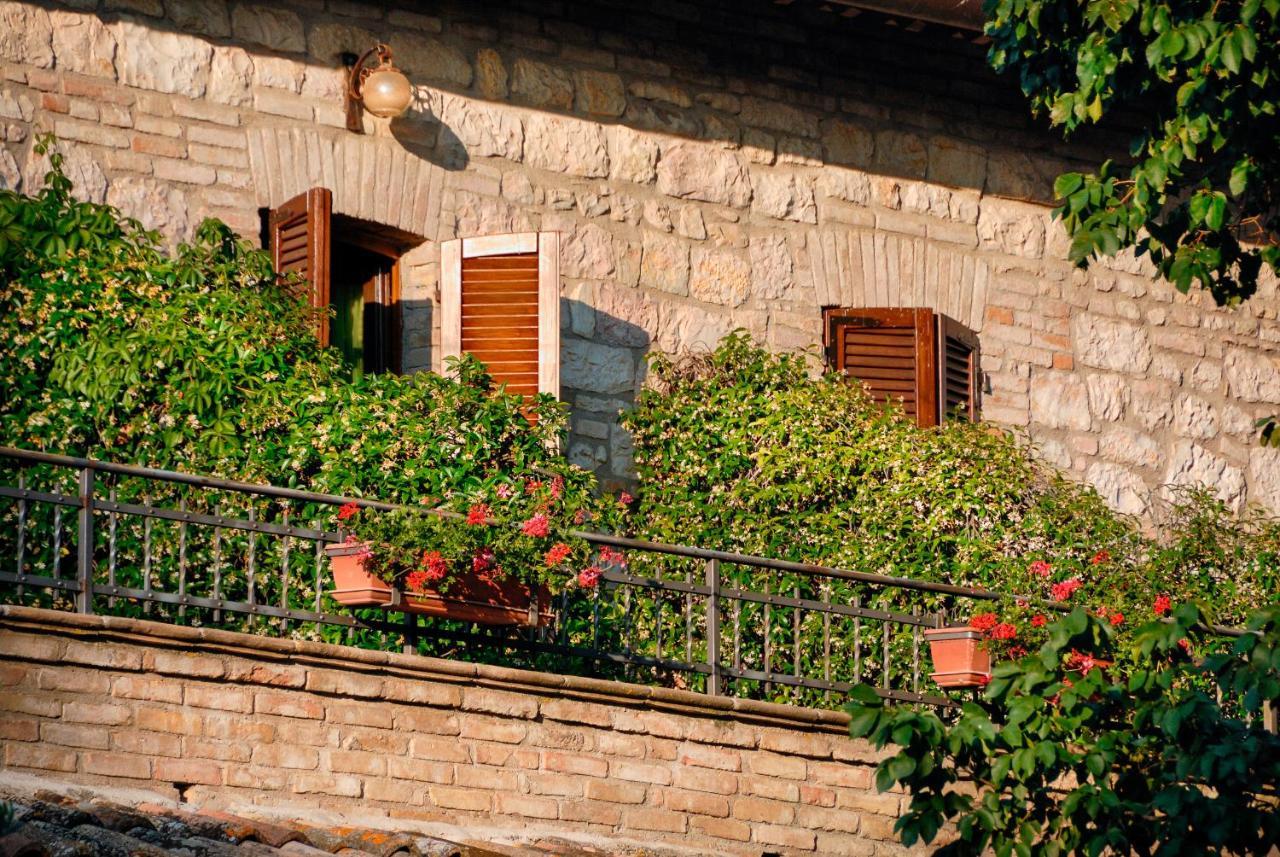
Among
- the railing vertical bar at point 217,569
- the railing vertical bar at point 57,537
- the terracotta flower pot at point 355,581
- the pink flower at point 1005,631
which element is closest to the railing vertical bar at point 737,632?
the pink flower at point 1005,631

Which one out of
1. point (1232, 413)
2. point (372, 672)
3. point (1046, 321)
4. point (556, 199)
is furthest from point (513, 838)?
point (1232, 413)

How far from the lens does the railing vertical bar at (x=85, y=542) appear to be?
9.08 metres

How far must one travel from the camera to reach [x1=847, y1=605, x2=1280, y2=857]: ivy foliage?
7.61 metres

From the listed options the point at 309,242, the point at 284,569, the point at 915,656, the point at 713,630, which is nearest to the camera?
the point at 284,569

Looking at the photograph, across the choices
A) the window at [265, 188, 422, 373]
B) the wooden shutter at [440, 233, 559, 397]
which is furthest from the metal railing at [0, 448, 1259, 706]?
the window at [265, 188, 422, 373]

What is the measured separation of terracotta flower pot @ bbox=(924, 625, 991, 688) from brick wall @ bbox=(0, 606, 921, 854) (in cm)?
65

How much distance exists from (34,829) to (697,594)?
411 centimetres

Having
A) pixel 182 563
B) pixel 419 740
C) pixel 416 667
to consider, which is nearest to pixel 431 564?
pixel 416 667

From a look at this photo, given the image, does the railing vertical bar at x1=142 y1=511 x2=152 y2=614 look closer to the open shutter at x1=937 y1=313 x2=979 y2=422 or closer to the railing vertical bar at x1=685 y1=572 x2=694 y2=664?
the railing vertical bar at x1=685 y1=572 x2=694 y2=664

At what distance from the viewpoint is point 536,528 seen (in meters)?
9.98

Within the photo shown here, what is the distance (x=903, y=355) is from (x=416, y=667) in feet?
16.4

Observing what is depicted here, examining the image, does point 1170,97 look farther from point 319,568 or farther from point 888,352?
point 888,352

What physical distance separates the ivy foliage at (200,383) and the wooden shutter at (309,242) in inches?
7.0

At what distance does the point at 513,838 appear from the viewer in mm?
9250
